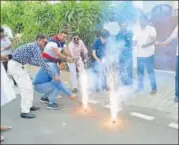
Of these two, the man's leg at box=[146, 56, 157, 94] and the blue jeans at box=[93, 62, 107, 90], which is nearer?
the man's leg at box=[146, 56, 157, 94]

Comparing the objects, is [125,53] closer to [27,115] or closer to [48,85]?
[48,85]

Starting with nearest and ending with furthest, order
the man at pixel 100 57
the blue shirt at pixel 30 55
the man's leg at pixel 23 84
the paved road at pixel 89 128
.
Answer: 1. the paved road at pixel 89 128
2. the blue shirt at pixel 30 55
3. the man's leg at pixel 23 84
4. the man at pixel 100 57

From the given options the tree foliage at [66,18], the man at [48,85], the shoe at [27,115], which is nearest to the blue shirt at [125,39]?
the man at [48,85]

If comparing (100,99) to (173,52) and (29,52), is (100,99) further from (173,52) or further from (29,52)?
(173,52)

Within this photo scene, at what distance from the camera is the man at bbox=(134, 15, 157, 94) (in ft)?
27.0

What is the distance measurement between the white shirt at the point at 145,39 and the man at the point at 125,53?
374 mm

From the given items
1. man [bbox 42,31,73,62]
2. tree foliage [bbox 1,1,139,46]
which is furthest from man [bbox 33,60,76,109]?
tree foliage [bbox 1,1,139,46]

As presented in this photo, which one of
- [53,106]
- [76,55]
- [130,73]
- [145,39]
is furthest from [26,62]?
[130,73]

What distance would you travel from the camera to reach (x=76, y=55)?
30.0ft

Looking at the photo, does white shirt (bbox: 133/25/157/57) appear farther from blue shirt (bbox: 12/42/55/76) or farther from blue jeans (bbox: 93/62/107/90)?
blue shirt (bbox: 12/42/55/76)

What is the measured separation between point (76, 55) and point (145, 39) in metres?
1.87

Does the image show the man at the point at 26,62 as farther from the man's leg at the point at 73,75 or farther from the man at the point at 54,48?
the man's leg at the point at 73,75

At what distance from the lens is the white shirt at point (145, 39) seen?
8.22 m

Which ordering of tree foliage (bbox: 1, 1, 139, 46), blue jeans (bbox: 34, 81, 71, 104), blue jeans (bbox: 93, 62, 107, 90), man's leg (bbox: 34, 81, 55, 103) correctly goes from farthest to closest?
1. tree foliage (bbox: 1, 1, 139, 46)
2. blue jeans (bbox: 93, 62, 107, 90)
3. man's leg (bbox: 34, 81, 55, 103)
4. blue jeans (bbox: 34, 81, 71, 104)
